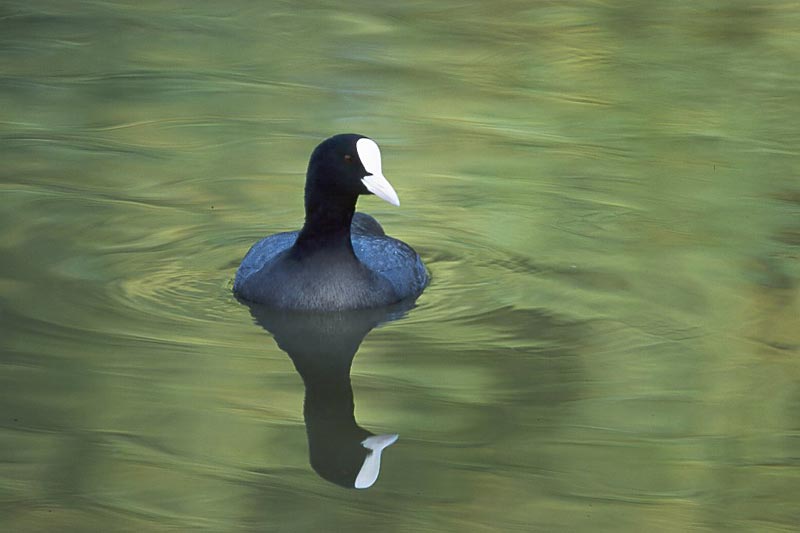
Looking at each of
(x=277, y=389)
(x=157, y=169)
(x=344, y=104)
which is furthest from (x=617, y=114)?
(x=277, y=389)

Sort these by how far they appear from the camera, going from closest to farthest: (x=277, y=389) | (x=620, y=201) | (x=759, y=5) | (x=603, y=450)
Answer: (x=603, y=450) → (x=277, y=389) → (x=620, y=201) → (x=759, y=5)

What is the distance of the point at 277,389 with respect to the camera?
5961mm

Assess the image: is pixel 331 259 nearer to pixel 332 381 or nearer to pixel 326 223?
pixel 326 223

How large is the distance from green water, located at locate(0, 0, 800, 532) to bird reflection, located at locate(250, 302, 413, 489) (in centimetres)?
6

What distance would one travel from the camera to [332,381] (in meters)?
6.13

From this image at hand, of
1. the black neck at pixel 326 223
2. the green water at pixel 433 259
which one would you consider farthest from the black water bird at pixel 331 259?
the green water at pixel 433 259

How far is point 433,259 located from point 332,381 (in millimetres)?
1722

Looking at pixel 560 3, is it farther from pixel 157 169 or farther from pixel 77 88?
pixel 157 169

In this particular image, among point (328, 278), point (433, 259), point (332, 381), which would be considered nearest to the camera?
point (332, 381)

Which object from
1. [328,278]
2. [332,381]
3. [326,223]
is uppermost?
[326,223]

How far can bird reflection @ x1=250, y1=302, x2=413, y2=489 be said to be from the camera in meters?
5.34

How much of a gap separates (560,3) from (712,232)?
5.74 m

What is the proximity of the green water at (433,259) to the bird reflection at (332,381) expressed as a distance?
0.21 feet

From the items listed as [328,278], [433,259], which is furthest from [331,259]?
[433,259]
